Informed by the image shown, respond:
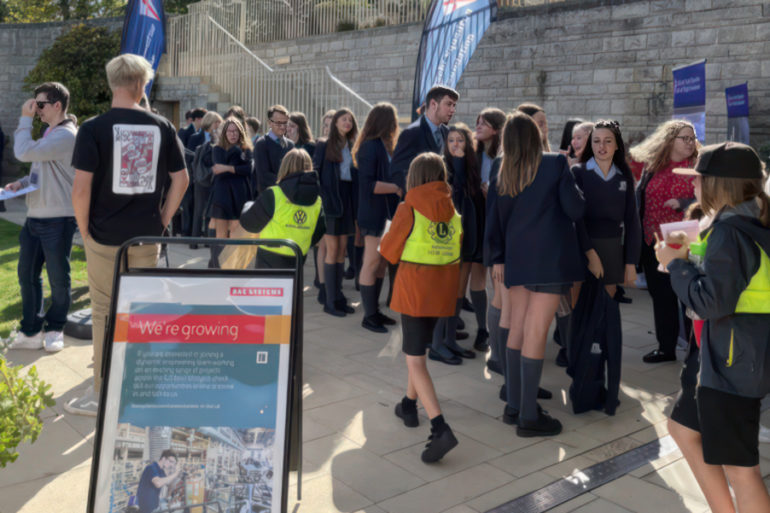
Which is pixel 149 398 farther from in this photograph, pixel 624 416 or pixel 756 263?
pixel 624 416

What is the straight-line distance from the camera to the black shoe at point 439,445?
3.93 meters

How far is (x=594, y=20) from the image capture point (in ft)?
41.0

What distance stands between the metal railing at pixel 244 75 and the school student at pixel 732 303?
32.2 ft

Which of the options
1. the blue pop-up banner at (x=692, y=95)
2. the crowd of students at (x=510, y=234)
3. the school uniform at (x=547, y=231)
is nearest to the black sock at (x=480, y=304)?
the crowd of students at (x=510, y=234)

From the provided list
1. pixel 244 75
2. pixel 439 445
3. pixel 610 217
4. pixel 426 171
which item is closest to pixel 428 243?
pixel 426 171

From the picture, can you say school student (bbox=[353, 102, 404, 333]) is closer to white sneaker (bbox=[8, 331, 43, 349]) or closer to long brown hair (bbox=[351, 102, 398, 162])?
long brown hair (bbox=[351, 102, 398, 162])

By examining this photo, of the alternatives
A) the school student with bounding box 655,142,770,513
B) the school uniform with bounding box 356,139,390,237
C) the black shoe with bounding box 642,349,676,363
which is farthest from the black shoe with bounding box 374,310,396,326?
the school student with bounding box 655,142,770,513

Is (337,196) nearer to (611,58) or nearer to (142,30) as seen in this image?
(142,30)

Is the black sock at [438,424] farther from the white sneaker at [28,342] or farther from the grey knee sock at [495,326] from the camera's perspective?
the white sneaker at [28,342]

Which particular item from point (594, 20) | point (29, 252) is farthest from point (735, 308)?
point (594, 20)

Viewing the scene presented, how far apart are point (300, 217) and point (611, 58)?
8789 mm

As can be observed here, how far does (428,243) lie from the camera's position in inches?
168

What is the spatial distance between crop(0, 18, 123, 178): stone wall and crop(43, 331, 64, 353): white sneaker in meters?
18.0

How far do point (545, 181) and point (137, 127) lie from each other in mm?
2372
